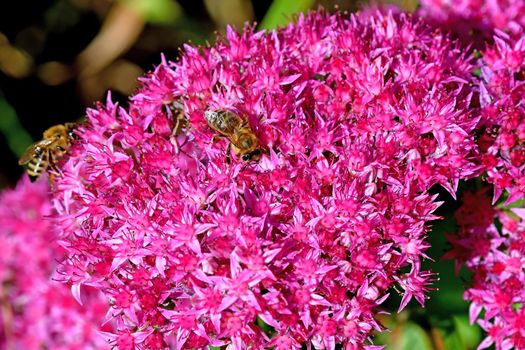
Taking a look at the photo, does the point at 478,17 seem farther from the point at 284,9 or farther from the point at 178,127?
the point at 178,127

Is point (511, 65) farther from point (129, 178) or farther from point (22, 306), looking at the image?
point (22, 306)

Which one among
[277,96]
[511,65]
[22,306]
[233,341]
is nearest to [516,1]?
[511,65]

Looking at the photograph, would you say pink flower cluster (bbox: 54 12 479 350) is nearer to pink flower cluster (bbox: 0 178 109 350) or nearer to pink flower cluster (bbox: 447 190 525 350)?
pink flower cluster (bbox: 447 190 525 350)

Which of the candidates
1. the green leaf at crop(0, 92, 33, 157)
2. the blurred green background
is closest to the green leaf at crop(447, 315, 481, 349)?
the blurred green background

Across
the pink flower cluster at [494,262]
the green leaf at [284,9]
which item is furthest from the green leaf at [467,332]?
the green leaf at [284,9]

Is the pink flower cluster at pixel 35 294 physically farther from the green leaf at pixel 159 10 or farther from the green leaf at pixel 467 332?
the green leaf at pixel 467 332
